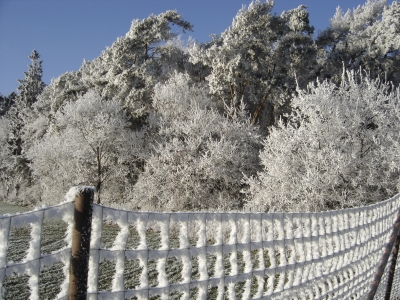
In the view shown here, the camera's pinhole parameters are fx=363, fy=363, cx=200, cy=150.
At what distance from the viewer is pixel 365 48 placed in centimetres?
2895

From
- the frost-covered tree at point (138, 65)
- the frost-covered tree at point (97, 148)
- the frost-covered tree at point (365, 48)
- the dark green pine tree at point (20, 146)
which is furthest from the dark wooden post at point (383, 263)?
the dark green pine tree at point (20, 146)

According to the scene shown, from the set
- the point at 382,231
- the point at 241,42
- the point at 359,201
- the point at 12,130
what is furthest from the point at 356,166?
the point at 12,130

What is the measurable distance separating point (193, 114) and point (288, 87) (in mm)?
7118

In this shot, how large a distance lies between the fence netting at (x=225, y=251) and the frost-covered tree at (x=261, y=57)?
20514mm

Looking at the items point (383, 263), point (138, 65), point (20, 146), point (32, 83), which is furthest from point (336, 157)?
point (32, 83)

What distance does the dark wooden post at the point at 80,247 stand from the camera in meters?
1.94

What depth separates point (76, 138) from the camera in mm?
24578

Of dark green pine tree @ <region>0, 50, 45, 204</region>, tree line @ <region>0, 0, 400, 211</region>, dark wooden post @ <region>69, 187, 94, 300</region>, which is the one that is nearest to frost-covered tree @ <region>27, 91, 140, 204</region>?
tree line @ <region>0, 0, 400, 211</region>

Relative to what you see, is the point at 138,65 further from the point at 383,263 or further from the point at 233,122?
the point at 383,263

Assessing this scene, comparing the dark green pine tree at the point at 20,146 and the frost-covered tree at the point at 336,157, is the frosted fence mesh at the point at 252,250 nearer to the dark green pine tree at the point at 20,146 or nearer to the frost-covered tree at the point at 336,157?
the frost-covered tree at the point at 336,157

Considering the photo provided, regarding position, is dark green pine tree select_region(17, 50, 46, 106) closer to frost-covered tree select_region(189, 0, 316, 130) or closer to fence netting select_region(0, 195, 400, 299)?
frost-covered tree select_region(189, 0, 316, 130)

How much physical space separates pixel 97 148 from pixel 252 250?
2192 centimetres

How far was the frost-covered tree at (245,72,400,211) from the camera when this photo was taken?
1348 centimetres

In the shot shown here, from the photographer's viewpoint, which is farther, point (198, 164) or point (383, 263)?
point (198, 164)
